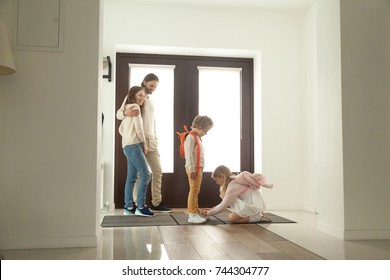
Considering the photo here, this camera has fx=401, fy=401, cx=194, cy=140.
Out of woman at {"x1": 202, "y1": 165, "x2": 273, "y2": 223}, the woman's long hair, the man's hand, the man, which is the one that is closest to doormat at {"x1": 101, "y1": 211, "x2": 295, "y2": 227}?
woman at {"x1": 202, "y1": 165, "x2": 273, "y2": 223}

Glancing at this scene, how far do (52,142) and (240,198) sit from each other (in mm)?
1693

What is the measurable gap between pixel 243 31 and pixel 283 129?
1.22 meters

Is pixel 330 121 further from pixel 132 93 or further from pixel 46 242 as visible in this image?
pixel 46 242

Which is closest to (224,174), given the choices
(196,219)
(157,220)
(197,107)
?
(196,219)

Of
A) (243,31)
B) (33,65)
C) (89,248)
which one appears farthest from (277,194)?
(33,65)

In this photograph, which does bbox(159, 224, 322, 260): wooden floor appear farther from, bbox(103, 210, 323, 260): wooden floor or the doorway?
Result: the doorway

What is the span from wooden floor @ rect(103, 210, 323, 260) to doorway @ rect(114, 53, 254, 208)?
1615 millimetres

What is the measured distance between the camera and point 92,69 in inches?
98.7

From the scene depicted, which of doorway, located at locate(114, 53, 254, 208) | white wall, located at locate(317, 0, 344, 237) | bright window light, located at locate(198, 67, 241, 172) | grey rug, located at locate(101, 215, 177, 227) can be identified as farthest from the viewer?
bright window light, located at locate(198, 67, 241, 172)

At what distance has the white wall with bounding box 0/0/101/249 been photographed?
2.38 meters

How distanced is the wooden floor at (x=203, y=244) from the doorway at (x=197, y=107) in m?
1.62

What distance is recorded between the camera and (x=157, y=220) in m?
3.43

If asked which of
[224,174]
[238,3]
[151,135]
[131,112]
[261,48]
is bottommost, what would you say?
[224,174]

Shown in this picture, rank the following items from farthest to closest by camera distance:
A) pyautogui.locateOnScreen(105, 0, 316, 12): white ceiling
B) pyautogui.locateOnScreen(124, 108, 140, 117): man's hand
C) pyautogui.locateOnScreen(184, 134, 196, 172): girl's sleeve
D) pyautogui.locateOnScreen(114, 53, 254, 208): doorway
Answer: pyautogui.locateOnScreen(114, 53, 254, 208): doorway, pyautogui.locateOnScreen(105, 0, 316, 12): white ceiling, pyautogui.locateOnScreen(124, 108, 140, 117): man's hand, pyautogui.locateOnScreen(184, 134, 196, 172): girl's sleeve
